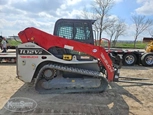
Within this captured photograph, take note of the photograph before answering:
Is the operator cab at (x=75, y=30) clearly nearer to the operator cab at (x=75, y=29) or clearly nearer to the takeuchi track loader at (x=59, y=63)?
the operator cab at (x=75, y=29)

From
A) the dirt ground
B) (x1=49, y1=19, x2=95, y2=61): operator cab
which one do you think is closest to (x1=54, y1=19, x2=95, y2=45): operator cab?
(x1=49, y1=19, x2=95, y2=61): operator cab

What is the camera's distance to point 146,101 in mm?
5609

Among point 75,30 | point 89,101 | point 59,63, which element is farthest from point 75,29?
point 89,101

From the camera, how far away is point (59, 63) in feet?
19.4

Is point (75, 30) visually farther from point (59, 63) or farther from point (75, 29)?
point (59, 63)

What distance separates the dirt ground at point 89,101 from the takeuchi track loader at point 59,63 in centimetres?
34

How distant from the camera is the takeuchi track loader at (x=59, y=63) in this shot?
5.75 meters

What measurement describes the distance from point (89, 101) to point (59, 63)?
1550 mm

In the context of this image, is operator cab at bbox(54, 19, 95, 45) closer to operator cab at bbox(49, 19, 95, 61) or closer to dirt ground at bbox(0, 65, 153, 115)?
operator cab at bbox(49, 19, 95, 61)

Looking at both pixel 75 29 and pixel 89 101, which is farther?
pixel 75 29

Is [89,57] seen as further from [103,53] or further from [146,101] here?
[146,101]

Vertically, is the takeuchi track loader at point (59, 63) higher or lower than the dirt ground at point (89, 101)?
higher

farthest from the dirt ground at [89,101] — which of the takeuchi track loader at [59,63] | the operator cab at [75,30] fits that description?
the operator cab at [75,30]

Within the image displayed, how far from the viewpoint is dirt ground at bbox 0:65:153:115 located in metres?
4.66
